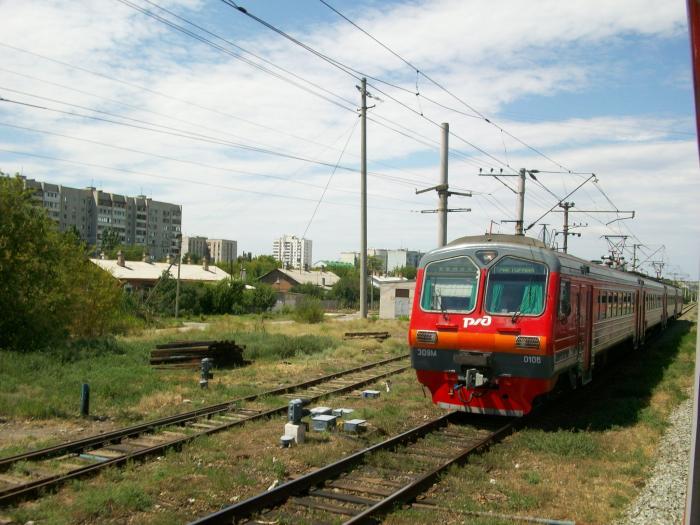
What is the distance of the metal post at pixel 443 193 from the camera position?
23328 millimetres

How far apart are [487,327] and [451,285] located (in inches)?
39.9

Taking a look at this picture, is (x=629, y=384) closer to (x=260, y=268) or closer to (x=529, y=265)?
(x=529, y=265)

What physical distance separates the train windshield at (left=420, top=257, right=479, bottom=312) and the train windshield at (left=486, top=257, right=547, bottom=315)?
303 millimetres

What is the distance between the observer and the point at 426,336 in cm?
1051

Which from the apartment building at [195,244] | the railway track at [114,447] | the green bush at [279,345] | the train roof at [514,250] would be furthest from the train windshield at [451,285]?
the apartment building at [195,244]

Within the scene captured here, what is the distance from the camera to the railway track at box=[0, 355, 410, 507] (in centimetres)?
716

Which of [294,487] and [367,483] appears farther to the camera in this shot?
[367,483]

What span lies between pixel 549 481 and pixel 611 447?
2.14 meters

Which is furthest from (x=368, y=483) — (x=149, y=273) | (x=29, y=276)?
(x=149, y=273)

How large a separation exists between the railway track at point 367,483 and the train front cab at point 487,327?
66 cm

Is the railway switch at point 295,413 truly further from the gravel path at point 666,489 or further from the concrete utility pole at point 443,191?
the concrete utility pole at point 443,191

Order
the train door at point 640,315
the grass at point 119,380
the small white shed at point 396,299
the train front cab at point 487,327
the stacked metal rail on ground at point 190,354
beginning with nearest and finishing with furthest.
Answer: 1. the train front cab at point 487,327
2. the grass at point 119,380
3. the stacked metal rail on ground at point 190,354
4. the train door at point 640,315
5. the small white shed at point 396,299

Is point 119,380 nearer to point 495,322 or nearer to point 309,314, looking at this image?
point 495,322

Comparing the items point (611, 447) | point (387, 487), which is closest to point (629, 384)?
point (611, 447)
